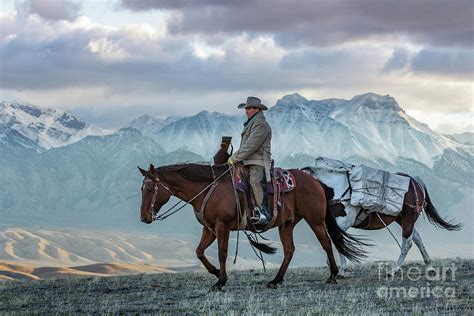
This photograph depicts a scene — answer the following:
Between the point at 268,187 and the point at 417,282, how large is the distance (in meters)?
3.39

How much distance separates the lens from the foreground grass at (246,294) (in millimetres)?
13828

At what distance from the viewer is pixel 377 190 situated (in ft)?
63.4

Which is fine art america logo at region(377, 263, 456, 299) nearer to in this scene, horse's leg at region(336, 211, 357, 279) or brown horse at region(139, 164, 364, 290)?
horse's leg at region(336, 211, 357, 279)

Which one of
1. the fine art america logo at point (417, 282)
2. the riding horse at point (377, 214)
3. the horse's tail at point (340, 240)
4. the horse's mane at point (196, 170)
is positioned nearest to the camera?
the fine art america logo at point (417, 282)

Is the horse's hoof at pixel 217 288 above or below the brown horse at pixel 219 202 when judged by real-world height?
below

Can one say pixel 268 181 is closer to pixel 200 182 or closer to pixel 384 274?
pixel 200 182

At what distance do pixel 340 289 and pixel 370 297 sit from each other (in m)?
1.33

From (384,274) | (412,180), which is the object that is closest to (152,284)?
(384,274)

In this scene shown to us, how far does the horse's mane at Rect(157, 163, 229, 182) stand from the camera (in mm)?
16312

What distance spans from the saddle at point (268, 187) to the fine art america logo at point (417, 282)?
245 centimetres

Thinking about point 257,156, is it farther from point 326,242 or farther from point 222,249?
point 326,242

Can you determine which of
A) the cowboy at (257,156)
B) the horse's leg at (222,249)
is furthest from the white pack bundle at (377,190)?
the horse's leg at (222,249)

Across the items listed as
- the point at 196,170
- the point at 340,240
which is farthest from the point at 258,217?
the point at 340,240

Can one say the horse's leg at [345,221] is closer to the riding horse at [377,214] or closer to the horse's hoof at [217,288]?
the riding horse at [377,214]
